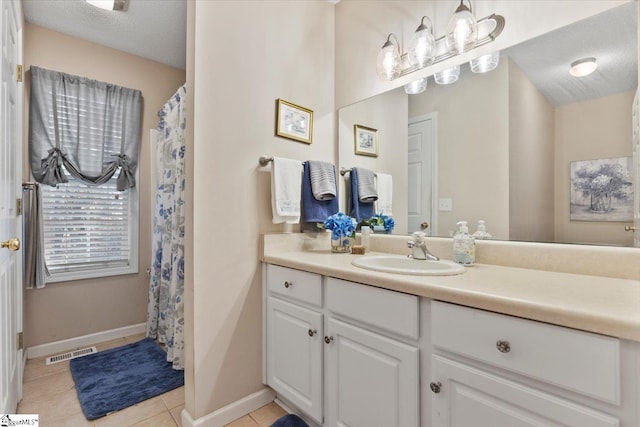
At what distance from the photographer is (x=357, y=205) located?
6.46 feet

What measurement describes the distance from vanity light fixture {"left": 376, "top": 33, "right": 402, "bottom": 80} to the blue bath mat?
2.29 meters

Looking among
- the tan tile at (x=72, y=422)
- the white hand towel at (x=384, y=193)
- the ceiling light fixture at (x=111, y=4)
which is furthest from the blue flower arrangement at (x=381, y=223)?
the ceiling light fixture at (x=111, y=4)

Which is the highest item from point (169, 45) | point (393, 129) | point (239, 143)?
point (169, 45)

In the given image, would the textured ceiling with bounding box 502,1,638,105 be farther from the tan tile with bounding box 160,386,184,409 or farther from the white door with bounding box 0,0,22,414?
the tan tile with bounding box 160,386,184,409

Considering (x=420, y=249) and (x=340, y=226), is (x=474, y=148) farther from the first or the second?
(x=340, y=226)

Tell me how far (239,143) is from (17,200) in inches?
46.9

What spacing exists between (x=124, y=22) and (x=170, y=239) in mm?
1696

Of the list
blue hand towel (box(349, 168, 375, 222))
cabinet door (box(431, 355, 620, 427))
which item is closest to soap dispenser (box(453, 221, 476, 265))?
cabinet door (box(431, 355, 620, 427))

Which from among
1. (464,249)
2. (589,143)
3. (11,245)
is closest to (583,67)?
(589,143)

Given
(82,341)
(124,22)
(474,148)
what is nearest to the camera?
(474,148)

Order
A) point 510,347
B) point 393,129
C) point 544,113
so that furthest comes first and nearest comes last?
point 393,129
point 544,113
point 510,347

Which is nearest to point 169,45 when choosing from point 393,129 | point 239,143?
point 239,143

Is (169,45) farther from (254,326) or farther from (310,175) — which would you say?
(254,326)

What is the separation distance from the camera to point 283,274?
154 cm
